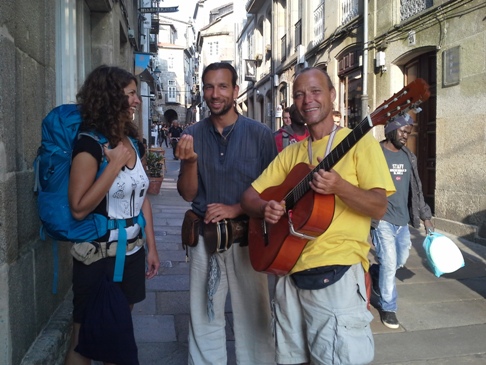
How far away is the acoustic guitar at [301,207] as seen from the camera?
1861 mm

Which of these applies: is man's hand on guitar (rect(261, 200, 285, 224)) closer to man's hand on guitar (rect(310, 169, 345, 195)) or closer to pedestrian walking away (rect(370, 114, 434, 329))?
man's hand on guitar (rect(310, 169, 345, 195))

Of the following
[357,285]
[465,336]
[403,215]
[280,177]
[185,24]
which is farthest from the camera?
[185,24]

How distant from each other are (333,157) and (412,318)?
8.97 feet

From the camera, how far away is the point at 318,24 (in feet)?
46.1

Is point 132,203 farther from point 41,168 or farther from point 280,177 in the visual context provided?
point 280,177

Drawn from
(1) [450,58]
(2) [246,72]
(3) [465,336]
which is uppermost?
(2) [246,72]

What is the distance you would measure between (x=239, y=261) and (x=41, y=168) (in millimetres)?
1171

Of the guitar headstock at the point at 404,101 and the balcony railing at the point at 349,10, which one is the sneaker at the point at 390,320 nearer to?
the guitar headstock at the point at 404,101

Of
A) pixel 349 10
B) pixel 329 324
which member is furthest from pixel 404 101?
pixel 349 10

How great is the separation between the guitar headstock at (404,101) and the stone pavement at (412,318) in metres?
2.11

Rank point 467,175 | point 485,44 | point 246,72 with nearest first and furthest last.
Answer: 1. point 485,44
2. point 467,175
3. point 246,72

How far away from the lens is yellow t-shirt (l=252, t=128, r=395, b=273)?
6.76 ft

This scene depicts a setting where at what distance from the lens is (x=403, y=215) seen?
4.10 metres

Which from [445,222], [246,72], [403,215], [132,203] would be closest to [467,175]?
[445,222]
